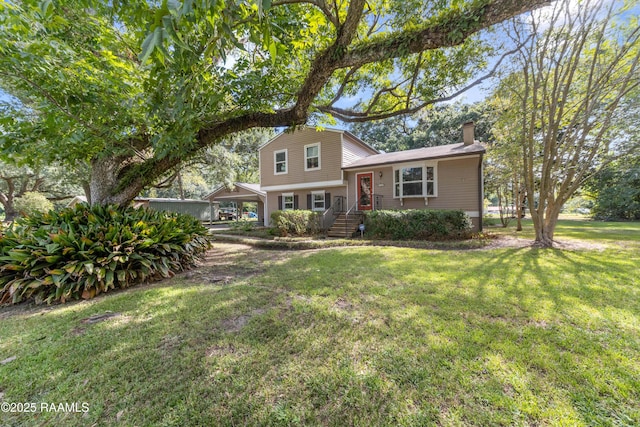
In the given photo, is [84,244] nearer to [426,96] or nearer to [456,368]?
[456,368]

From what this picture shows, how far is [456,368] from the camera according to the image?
2076 millimetres

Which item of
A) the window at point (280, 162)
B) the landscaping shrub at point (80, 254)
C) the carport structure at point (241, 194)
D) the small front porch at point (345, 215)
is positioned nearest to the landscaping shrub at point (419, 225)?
the small front porch at point (345, 215)

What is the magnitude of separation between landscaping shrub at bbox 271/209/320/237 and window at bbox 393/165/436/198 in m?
4.41

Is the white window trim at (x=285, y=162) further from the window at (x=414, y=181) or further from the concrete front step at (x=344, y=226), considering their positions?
the window at (x=414, y=181)

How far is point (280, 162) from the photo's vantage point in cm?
1540

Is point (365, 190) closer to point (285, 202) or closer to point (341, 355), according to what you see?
point (285, 202)

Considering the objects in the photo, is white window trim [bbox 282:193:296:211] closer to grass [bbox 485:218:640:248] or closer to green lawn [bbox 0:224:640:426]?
grass [bbox 485:218:640:248]

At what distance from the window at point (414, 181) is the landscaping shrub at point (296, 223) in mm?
4405

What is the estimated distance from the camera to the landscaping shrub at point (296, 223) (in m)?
11.7

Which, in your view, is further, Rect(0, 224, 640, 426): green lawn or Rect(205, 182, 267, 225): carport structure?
Rect(205, 182, 267, 225): carport structure

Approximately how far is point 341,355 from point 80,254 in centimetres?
470

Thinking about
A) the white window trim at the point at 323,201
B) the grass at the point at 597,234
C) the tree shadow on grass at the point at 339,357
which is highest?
the white window trim at the point at 323,201

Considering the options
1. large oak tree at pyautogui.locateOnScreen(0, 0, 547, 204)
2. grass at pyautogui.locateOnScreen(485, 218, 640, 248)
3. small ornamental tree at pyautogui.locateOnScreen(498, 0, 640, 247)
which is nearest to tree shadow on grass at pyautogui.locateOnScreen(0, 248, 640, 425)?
large oak tree at pyautogui.locateOnScreen(0, 0, 547, 204)

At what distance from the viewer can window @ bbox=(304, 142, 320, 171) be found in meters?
14.0
